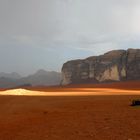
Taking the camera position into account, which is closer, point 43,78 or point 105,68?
point 105,68

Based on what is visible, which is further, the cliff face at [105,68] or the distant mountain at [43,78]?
the distant mountain at [43,78]

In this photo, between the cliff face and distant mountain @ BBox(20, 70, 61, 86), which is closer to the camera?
the cliff face

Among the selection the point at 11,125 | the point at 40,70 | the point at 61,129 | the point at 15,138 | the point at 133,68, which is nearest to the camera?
the point at 15,138

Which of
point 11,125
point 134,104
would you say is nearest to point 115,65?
point 134,104

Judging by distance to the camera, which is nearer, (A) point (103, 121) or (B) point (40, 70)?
(A) point (103, 121)

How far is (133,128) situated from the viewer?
7.49 metres

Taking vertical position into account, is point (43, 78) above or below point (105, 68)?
above

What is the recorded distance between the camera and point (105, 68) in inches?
2478

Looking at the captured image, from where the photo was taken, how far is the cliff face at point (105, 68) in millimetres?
58344

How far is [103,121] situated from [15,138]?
2940 mm

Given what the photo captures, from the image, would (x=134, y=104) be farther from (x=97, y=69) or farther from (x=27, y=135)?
(x=97, y=69)

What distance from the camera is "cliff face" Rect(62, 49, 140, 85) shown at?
191 feet

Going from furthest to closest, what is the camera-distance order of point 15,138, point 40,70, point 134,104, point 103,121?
point 40,70, point 134,104, point 103,121, point 15,138

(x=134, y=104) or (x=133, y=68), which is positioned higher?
(x=133, y=68)
